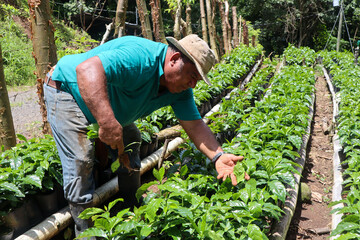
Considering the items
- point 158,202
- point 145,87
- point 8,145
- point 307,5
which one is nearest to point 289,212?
point 158,202

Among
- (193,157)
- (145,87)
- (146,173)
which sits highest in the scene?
(145,87)

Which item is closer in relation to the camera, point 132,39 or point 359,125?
point 132,39

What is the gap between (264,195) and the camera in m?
2.46

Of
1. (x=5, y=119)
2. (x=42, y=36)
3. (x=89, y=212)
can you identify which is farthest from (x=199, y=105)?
(x=89, y=212)

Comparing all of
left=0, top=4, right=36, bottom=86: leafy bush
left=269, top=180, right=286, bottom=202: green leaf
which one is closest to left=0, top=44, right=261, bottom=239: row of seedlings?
left=269, top=180, right=286, bottom=202: green leaf

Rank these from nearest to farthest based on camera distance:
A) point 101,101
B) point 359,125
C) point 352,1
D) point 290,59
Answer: point 101,101 → point 359,125 → point 290,59 → point 352,1

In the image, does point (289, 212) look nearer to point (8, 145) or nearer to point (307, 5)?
point (8, 145)

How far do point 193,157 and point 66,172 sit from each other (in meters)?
1.17

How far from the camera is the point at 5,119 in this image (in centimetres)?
338

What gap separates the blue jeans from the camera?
237 centimetres

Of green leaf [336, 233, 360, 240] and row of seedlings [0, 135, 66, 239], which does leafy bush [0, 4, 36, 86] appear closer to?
row of seedlings [0, 135, 66, 239]

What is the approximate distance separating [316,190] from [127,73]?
9.88 ft

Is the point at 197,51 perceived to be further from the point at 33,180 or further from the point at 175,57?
the point at 33,180

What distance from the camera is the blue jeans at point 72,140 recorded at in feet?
7.77
